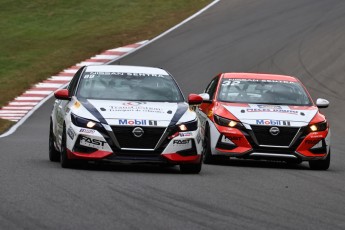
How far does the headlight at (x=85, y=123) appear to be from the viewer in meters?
13.7

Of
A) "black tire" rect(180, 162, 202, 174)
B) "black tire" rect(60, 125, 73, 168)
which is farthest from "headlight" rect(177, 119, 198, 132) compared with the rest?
"black tire" rect(60, 125, 73, 168)

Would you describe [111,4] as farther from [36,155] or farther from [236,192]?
[236,192]

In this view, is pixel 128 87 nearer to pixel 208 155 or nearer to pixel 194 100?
pixel 194 100

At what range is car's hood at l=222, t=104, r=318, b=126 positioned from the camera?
51.4 ft

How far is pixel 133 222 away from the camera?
919 centimetres

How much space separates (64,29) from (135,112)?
87.8ft

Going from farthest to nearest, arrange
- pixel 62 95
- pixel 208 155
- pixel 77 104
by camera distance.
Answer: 1. pixel 208 155
2. pixel 62 95
3. pixel 77 104

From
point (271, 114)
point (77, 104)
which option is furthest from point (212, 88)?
point (77, 104)

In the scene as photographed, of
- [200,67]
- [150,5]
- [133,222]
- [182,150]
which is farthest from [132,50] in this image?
[133,222]

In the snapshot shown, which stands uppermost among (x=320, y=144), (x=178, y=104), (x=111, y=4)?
(x=178, y=104)

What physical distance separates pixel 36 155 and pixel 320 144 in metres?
4.01

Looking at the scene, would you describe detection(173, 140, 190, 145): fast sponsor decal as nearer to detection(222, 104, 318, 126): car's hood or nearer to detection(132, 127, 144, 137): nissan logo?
detection(132, 127, 144, 137): nissan logo

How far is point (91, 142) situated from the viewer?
1370cm

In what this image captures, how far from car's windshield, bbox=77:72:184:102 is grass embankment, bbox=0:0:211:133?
14298 millimetres
